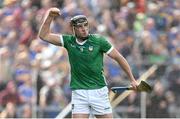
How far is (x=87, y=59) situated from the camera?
9.09 meters

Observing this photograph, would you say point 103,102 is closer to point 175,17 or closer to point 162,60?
point 162,60

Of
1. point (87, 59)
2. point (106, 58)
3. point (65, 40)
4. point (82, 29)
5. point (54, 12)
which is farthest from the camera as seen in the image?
point (106, 58)

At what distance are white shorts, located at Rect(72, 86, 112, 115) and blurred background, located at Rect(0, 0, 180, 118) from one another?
4398mm

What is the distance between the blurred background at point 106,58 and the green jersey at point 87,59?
4.47 m

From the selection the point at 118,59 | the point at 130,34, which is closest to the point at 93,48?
the point at 118,59

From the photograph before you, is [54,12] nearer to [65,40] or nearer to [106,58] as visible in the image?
[65,40]

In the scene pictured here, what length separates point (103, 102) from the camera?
923 cm

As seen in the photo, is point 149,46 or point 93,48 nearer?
point 93,48

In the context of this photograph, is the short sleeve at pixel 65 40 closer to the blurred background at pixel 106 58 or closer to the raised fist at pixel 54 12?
the raised fist at pixel 54 12

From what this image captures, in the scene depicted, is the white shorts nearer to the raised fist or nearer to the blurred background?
the raised fist

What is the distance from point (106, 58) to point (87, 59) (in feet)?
15.8

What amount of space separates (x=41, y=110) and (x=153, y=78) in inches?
89.1

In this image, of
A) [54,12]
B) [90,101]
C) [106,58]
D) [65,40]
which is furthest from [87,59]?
[106,58]

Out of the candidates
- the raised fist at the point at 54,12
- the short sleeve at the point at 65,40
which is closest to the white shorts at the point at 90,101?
the short sleeve at the point at 65,40
